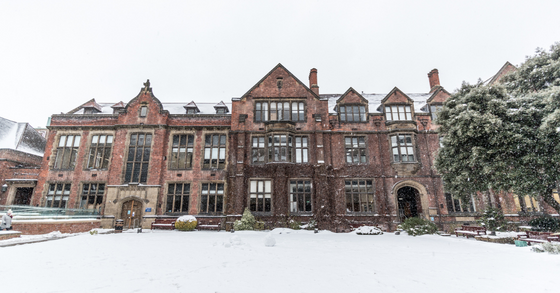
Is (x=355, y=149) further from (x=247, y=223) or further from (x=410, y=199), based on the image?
(x=247, y=223)

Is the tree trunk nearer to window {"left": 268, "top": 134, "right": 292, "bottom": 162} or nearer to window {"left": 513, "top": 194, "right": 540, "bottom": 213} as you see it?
window {"left": 513, "top": 194, "right": 540, "bottom": 213}

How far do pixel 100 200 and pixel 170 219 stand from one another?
7.04 m

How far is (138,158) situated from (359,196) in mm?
20462

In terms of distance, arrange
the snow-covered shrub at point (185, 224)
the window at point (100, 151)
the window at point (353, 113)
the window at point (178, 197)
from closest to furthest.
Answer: the snow-covered shrub at point (185, 224) → the window at point (178, 197) → the window at point (100, 151) → the window at point (353, 113)

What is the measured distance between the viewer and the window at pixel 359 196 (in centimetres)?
2244

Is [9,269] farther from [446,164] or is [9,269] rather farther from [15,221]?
[446,164]

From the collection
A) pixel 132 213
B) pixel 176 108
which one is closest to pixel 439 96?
pixel 176 108

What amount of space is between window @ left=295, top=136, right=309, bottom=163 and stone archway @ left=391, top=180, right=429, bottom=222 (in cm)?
824

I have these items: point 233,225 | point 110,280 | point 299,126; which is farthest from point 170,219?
point 110,280

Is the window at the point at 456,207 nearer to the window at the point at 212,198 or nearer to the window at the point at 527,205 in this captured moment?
the window at the point at 527,205

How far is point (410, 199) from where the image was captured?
2417 centimetres

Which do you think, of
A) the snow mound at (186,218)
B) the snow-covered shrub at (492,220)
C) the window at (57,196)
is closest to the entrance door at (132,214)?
the snow mound at (186,218)

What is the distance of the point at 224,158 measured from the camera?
24.1m

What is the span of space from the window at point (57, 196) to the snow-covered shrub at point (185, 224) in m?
11.3
